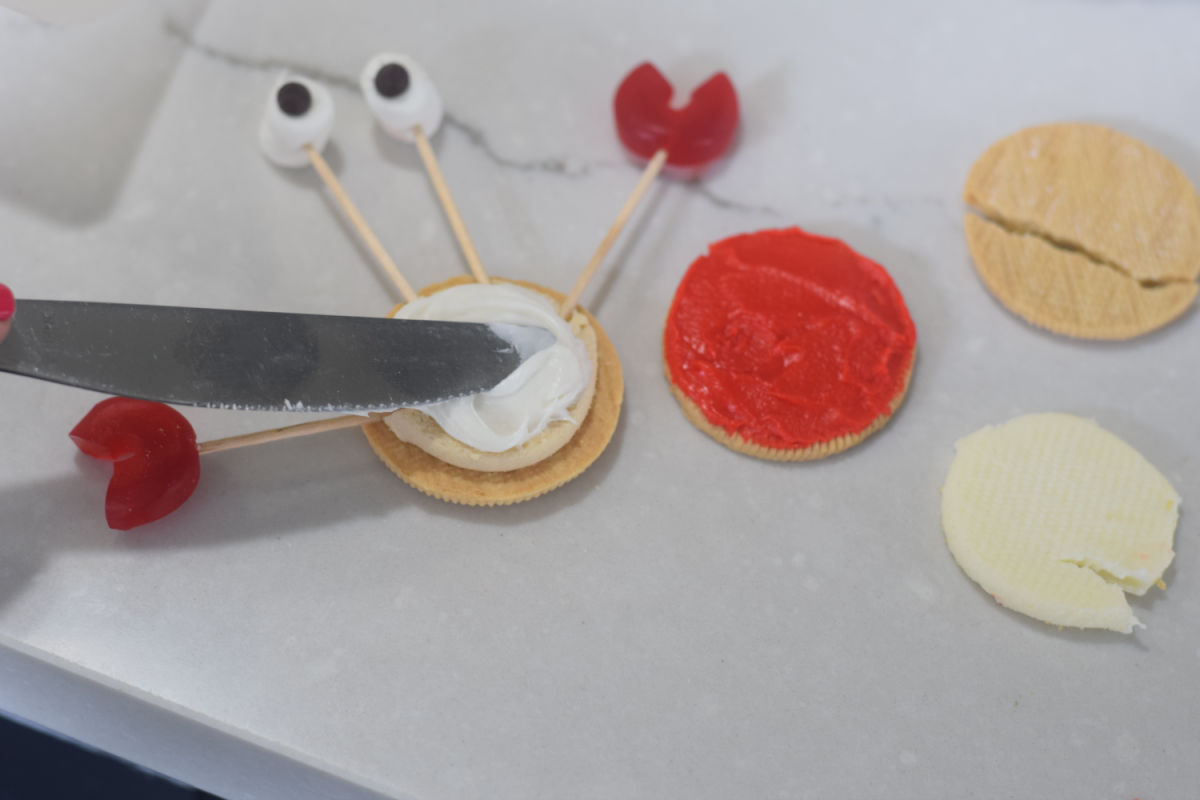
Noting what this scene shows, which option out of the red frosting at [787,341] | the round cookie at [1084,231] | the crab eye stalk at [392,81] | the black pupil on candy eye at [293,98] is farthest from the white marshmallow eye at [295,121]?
the round cookie at [1084,231]

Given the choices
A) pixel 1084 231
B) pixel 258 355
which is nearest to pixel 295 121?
pixel 258 355

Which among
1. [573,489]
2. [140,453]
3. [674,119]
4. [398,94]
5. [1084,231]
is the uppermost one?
[1084,231]

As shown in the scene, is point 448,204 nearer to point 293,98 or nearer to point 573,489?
point 293,98

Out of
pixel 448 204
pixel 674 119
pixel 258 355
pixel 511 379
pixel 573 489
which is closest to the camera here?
pixel 258 355

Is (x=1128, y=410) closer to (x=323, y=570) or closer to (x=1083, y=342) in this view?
(x=1083, y=342)

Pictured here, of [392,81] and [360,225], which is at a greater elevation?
[392,81]
